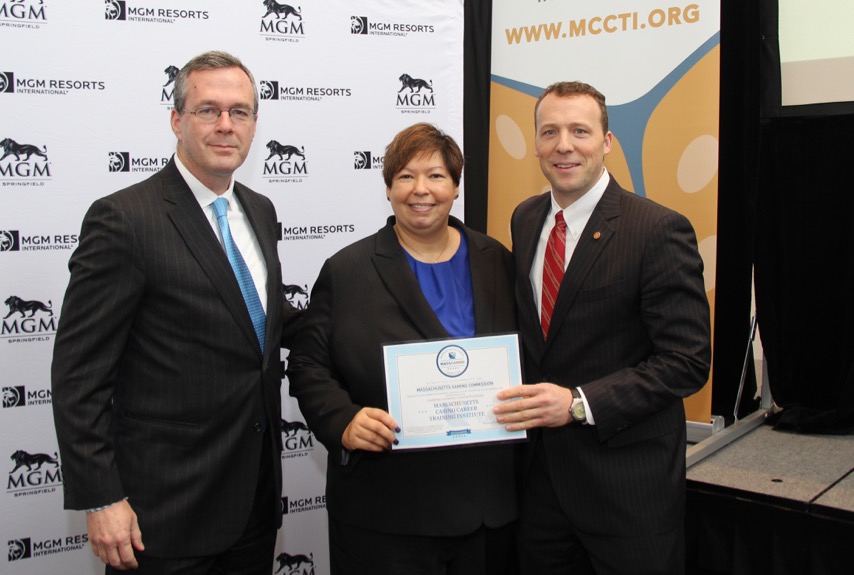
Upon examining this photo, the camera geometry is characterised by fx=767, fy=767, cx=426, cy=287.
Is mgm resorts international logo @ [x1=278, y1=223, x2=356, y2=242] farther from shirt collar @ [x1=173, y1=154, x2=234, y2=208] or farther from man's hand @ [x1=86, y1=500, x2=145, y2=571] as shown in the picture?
man's hand @ [x1=86, y1=500, x2=145, y2=571]

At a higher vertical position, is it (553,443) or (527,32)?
(527,32)

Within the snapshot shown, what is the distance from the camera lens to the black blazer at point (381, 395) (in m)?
2.22

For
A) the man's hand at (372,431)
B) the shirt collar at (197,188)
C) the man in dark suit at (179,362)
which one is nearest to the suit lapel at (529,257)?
the man's hand at (372,431)

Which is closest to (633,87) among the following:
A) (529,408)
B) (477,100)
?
(477,100)

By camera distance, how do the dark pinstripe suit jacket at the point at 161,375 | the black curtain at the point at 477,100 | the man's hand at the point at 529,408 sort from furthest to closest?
the black curtain at the point at 477,100
the man's hand at the point at 529,408
the dark pinstripe suit jacket at the point at 161,375

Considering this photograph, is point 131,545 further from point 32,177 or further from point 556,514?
point 32,177

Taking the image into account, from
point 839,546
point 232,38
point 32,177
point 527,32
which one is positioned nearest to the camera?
point 839,546

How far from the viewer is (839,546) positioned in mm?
2891

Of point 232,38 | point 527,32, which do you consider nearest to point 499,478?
point 232,38

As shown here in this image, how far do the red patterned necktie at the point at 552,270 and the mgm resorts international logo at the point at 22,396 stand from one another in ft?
7.54

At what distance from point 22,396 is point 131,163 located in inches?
44.6

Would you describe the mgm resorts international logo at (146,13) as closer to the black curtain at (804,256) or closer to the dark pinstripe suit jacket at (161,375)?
the dark pinstripe suit jacket at (161,375)

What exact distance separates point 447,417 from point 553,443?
1.30ft

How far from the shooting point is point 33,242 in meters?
3.32
